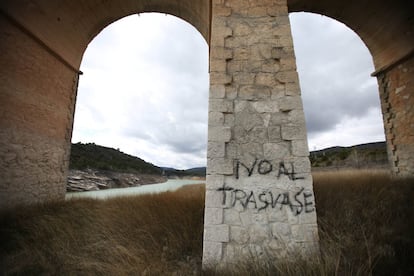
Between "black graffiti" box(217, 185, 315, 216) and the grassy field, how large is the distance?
0.60m

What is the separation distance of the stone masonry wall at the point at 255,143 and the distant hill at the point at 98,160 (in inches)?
676

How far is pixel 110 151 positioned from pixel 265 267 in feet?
89.2

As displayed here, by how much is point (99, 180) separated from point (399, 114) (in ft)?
60.9

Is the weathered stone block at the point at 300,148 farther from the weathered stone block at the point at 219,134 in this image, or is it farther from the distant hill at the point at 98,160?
the distant hill at the point at 98,160

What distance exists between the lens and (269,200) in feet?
9.45

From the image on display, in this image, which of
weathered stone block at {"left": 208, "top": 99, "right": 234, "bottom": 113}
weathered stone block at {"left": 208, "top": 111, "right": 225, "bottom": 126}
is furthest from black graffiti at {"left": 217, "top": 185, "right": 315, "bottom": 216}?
weathered stone block at {"left": 208, "top": 99, "right": 234, "bottom": 113}

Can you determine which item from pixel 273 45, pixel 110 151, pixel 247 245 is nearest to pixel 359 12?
pixel 273 45

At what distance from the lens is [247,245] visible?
2.75 metres

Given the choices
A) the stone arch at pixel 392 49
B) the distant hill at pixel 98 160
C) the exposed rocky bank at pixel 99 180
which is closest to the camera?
the stone arch at pixel 392 49

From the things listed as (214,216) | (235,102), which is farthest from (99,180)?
(235,102)

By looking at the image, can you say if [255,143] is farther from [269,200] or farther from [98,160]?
[98,160]

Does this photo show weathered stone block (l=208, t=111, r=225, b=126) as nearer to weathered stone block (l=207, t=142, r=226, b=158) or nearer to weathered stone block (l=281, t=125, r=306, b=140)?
weathered stone block (l=207, t=142, r=226, b=158)

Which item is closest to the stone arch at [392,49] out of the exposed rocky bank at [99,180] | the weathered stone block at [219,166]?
the weathered stone block at [219,166]

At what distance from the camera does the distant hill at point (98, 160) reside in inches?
703
